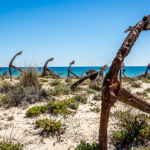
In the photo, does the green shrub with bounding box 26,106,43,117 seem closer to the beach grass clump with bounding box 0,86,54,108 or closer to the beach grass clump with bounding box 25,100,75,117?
the beach grass clump with bounding box 25,100,75,117

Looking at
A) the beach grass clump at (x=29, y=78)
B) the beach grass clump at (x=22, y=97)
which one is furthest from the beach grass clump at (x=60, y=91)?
the beach grass clump at (x=29, y=78)

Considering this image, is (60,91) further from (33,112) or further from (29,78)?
(33,112)

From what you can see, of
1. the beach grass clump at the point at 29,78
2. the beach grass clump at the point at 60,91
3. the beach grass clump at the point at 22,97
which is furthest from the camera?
the beach grass clump at the point at 29,78

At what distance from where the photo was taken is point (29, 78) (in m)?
6.08

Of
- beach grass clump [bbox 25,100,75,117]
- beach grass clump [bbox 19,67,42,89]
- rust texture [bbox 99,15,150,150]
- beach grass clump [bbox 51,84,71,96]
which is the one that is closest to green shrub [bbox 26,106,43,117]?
beach grass clump [bbox 25,100,75,117]

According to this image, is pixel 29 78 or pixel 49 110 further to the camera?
pixel 29 78

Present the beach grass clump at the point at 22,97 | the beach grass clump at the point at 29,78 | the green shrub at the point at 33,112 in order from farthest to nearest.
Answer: the beach grass clump at the point at 29,78
the beach grass clump at the point at 22,97
the green shrub at the point at 33,112

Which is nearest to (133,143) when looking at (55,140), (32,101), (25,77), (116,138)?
(116,138)

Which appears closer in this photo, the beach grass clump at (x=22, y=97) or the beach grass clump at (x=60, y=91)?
the beach grass clump at (x=22, y=97)

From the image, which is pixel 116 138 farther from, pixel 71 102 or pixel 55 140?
pixel 71 102

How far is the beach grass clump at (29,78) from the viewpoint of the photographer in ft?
19.4

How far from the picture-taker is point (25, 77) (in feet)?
19.9

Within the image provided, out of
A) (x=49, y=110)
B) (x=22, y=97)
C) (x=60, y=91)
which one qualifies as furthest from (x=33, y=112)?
(x=60, y=91)

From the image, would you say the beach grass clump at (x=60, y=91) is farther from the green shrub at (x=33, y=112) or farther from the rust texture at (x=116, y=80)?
the rust texture at (x=116, y=80)
